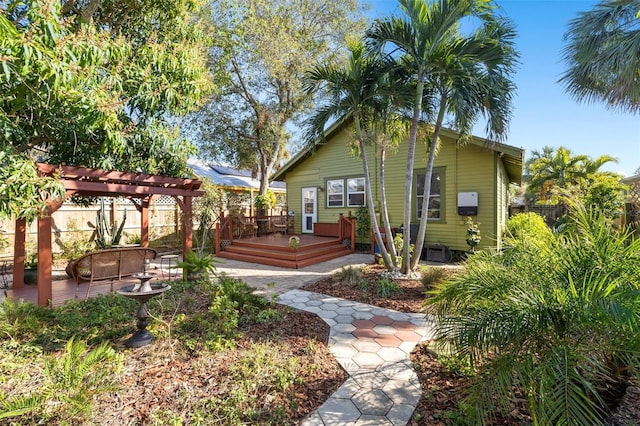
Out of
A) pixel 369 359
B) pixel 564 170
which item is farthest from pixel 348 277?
pixel 564 170

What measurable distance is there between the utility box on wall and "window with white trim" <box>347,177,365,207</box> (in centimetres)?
354

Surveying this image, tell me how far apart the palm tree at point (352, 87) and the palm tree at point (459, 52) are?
0.37 metres

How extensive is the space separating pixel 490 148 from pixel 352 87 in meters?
3.94

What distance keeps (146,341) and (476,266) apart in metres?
3.71

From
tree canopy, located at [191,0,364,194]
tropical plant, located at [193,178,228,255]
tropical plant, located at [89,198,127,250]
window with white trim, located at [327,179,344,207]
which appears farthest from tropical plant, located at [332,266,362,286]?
tree canopy, located at [191,0,364,194]

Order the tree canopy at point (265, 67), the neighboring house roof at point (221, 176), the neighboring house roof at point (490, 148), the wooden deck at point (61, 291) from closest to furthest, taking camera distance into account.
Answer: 1. the wooden deck at point (61, 291)
2. the neighboring house roof at point (490, 148)
3. the tree canopy at point (265, 67)
4. the neighboring house roof at point (221, 176)

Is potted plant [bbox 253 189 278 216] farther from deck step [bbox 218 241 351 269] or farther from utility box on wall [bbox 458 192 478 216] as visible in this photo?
utility box on wall [bbox 458 192 478 216]

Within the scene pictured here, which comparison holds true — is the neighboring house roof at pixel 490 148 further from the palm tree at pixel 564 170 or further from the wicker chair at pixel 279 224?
the palm tree at pixel 564 170

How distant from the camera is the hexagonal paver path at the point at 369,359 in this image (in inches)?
94.3

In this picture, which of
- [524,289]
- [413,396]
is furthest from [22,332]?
[524,289]

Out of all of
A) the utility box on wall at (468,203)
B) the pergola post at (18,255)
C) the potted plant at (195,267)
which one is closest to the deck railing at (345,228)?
the utility box on wall at (468,203)

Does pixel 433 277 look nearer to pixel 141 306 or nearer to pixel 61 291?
pixel 141 306

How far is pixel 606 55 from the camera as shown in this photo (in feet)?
20.9

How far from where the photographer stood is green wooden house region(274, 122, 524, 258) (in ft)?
29.3
